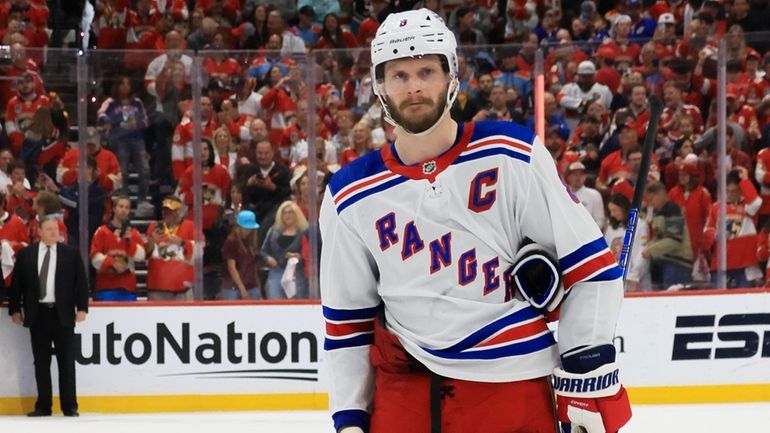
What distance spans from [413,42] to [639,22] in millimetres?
9142

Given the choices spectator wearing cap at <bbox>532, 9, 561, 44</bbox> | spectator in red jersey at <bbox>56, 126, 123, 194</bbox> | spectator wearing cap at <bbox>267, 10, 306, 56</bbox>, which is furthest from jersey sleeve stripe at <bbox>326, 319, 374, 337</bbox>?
spectator wearing cap at <bbox>532, 9, 561, 44</bbox>

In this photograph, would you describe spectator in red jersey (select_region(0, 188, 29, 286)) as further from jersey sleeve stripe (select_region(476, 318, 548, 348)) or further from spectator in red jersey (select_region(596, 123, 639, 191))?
jersey sleeve stripe (select_region(476, 318, 548, 348))

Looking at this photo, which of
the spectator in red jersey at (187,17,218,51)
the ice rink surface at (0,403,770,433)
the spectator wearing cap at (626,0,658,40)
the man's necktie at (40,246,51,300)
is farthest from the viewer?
the spectator in red jersey at (187,17,218,51)

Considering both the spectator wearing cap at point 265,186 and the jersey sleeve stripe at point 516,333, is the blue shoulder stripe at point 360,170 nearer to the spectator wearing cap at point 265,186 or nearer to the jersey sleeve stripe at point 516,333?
the jersey sleeve stripe at point 516,333

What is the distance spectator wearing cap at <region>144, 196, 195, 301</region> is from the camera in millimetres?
8086

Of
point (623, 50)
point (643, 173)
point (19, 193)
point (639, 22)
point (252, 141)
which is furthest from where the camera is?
point (639, 22)

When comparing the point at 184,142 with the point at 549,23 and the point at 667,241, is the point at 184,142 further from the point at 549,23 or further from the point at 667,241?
the point at 549,23

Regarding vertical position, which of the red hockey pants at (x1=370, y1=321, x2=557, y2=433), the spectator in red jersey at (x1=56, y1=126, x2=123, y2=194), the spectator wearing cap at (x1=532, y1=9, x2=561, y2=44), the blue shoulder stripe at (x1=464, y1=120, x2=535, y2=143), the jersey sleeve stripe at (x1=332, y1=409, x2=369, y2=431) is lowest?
the spectator in red jersey at (x1=56, y1=126, x2=123, y2=194)

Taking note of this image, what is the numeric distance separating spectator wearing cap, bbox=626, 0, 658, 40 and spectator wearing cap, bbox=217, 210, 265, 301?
14.5 ft

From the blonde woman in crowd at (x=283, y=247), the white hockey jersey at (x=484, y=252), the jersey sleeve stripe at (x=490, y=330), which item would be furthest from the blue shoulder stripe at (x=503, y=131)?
the blonde woman in crowd at (x=283, y=247)

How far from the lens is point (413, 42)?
91.6 inches

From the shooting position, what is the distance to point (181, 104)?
8086mm

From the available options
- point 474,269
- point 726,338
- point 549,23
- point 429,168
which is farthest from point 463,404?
point 549,23

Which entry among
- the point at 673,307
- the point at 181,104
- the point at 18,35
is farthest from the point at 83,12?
the point at 673,307
